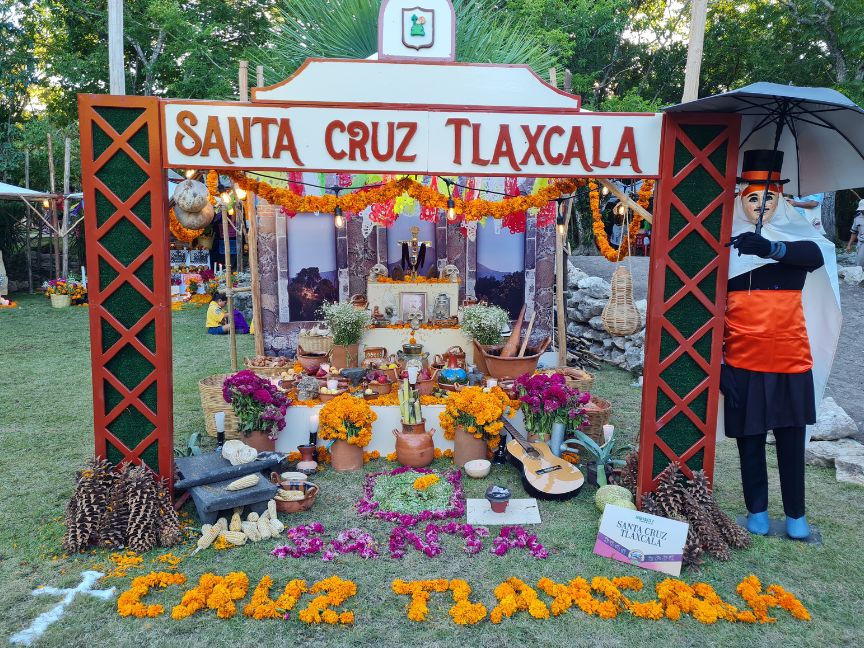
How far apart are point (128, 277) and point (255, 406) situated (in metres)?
2.02

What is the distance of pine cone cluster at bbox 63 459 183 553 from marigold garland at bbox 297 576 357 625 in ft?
4.79

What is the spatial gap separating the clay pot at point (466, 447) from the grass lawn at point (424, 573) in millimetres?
290

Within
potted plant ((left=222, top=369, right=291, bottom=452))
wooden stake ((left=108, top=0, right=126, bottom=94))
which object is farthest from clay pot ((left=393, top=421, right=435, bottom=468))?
wooden stake ((left=108, top=0, right=126, bottom=94))

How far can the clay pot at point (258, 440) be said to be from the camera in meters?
6.39

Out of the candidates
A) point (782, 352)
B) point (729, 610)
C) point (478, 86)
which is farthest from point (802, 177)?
point (729, 610)

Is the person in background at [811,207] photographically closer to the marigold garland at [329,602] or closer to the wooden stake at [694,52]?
the wooden stake at [694,52]

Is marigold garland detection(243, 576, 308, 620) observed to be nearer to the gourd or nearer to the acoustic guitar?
the gourd

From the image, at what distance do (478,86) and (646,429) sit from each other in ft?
10.8

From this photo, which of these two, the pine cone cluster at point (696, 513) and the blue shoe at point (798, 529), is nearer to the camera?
the pine cone cluster at point (696, 513)

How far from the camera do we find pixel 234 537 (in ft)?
15.9

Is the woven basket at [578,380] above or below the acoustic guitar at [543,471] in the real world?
above

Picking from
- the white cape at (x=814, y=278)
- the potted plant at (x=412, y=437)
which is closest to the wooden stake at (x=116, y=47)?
the potted plant at (x=412, y=437)

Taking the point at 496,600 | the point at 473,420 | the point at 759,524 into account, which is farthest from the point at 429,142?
the point at 759,524

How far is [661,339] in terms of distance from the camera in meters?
5.02
